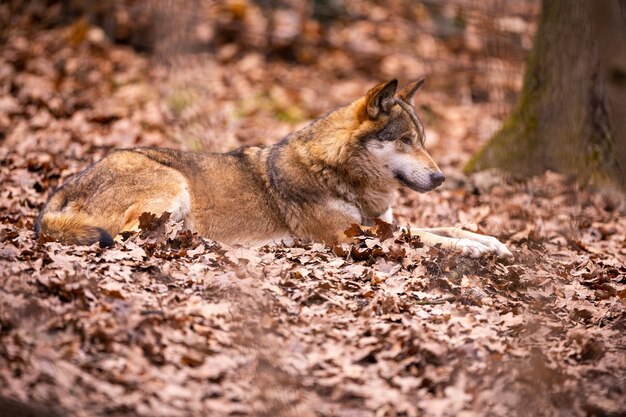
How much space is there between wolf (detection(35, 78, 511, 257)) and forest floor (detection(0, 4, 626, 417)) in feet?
1.09

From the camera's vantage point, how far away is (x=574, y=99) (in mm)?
8141

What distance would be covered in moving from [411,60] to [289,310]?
10361mm

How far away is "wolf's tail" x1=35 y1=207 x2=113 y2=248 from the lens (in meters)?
5.58

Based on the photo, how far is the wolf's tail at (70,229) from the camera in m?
5.58

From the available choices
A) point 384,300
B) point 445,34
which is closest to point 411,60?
point 445,34

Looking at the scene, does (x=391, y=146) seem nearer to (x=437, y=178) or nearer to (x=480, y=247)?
(x=437, y=178)

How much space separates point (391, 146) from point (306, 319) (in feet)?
7.64

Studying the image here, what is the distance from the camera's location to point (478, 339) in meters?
4.73

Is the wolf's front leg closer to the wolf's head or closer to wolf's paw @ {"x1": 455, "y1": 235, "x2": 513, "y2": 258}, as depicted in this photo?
wolf's paw @ {"x1": 455, "y1": 235, "x2": 513, "y2": 258}

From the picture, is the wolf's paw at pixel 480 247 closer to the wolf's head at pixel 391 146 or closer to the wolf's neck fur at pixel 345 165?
the wolf's head at pixel 391 146

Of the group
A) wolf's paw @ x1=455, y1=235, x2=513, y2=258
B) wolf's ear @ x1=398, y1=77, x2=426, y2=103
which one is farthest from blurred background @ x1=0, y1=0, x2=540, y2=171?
wolf's paw @ x1=455, y1=235, x2=513, y2=258

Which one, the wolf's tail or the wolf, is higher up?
the wolf

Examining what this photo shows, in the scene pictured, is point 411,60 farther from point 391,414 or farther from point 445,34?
point 391,414

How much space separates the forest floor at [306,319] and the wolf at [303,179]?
334 millimetres
